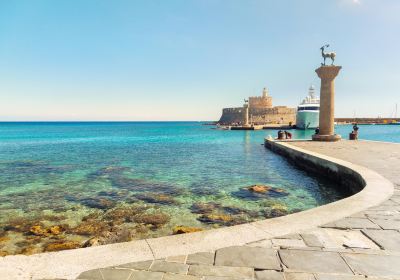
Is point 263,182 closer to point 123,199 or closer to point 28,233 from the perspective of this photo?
point 123,199

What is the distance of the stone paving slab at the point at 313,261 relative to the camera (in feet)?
9.27

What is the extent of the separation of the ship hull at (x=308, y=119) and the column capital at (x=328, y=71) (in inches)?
1613

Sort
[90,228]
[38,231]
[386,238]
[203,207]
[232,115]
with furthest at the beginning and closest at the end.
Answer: [232,115]
[203,207]
[90,228]
[38,231]
[386,238]

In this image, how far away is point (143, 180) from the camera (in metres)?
12.4

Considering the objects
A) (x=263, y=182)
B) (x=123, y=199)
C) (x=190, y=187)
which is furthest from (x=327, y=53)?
(x=123, y=199)

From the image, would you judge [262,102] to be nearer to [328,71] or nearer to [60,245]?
[328,71]

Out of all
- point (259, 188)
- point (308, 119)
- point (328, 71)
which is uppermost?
point (328, 71)

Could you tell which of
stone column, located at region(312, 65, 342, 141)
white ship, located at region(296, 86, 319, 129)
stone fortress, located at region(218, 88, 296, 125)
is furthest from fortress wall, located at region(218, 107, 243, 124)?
stone column, located at region(312, 65, 342, 141)

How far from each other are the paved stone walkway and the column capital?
56.8 ft

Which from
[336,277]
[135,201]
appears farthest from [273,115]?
[336,277]

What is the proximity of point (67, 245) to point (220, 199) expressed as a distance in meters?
4.59

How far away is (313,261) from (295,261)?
0.19 metres

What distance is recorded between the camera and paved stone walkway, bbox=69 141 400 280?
9.01ft

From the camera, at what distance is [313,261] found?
2.99 m
